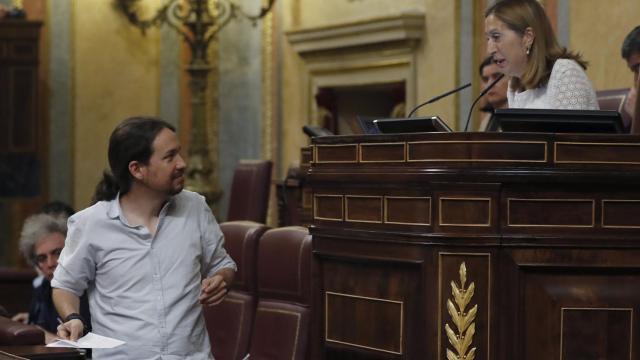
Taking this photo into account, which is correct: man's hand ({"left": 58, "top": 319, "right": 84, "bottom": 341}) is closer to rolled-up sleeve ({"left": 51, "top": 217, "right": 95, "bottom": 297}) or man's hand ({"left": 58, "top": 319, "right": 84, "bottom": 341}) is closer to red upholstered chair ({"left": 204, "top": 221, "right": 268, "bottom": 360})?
rolled-up sleeve ({"left": 51, "top": 217, "right": 95, "bottom": 297})

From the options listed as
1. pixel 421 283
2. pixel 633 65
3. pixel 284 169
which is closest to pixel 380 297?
pixel 421 283

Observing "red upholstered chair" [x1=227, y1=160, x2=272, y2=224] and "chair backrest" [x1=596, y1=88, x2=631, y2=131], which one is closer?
"chair backrest" [x1=596, y1=88, x2=631, y2=131]

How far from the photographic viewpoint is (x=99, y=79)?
30.7 ft

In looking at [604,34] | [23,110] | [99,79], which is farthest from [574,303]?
[99,79]

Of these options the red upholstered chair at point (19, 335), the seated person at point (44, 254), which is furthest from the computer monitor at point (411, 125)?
the seated person at point (44, 254)

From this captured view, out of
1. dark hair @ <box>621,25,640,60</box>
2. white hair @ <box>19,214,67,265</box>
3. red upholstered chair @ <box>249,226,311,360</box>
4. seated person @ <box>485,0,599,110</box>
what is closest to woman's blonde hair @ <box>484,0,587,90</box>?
seated person @ <box>485,0,599,110</box>

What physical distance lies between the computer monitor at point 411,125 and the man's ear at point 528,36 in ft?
1.27

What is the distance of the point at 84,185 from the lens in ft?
30.7

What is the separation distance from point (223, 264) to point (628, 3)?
3.06m

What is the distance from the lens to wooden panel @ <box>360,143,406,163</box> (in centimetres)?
316

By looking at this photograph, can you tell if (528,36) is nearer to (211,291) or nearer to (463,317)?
(463,317)

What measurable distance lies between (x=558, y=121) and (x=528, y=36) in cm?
49

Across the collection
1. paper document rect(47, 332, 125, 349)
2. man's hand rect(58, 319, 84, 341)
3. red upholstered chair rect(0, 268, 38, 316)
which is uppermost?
man's hand rect(58, 319, 84, 341)

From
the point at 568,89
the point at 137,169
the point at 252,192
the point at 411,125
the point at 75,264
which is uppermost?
the point at 568,89
